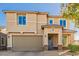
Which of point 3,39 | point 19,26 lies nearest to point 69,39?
point 19,26

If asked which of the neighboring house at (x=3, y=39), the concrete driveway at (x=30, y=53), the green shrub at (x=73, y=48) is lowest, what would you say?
the concrete driveway at (x=30, y=53)

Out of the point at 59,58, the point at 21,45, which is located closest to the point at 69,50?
the point at 59,58

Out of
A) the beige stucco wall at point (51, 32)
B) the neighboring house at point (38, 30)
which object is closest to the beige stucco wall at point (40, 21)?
the neighboring house at point (38, 30)

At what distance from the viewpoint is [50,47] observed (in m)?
12.1

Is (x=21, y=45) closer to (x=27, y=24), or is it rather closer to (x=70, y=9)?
(x=27, y=24)

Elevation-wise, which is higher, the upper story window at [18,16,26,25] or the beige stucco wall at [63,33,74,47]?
the upper story window at [18,16,26,25]

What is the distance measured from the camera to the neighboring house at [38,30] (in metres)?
12.0

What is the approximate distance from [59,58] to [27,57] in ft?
2.55

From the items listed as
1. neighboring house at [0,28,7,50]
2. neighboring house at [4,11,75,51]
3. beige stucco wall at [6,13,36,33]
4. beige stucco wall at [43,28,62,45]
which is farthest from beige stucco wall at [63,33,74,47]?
neighboring house at [0,28,7,50]

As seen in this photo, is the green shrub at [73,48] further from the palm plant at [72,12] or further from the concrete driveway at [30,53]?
the palm plant at [72,12]

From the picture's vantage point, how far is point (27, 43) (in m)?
12.1

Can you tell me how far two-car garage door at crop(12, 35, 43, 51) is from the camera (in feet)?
39.8

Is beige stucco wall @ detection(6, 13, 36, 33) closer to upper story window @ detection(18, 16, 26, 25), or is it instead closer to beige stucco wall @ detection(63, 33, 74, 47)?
upper story window @ detection(18, 16, 26, 25)

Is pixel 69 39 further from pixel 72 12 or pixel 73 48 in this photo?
pixel 72 12
